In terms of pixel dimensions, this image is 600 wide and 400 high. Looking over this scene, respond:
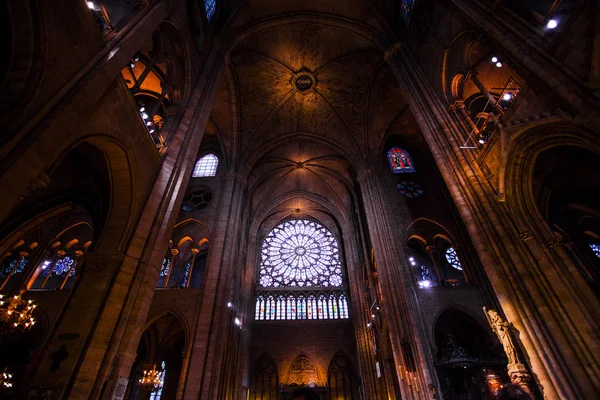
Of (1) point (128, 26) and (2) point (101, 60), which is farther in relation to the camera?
(1) point (128, 26)

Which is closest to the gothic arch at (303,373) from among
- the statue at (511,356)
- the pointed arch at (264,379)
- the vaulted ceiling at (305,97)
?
the pointed arch at (264,379)

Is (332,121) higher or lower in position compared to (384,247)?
higher

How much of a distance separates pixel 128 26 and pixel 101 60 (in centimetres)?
145

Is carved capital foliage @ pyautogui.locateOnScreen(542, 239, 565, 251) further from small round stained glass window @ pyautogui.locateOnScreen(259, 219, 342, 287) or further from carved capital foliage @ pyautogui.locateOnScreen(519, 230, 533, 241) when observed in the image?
small round stained glass window @ pyautogui.locateOnScreen(259, 219, 342, 287)

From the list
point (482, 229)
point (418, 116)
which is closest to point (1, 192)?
point (482, 229)

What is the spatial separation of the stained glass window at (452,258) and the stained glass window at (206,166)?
13.7 meters

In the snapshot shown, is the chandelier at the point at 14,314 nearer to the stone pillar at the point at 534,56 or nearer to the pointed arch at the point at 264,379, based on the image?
the pointed arch at the point at 264,379

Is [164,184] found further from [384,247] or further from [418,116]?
[384,247]

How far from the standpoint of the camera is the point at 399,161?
1825 centimetres

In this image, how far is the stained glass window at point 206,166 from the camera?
17641 millimetres

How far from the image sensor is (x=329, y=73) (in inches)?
674

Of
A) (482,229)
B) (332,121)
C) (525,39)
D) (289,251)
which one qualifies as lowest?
(482,229)

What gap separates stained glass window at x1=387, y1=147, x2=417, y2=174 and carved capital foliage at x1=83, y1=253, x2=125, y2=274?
49.9 feet

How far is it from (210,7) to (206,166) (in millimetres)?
8470
